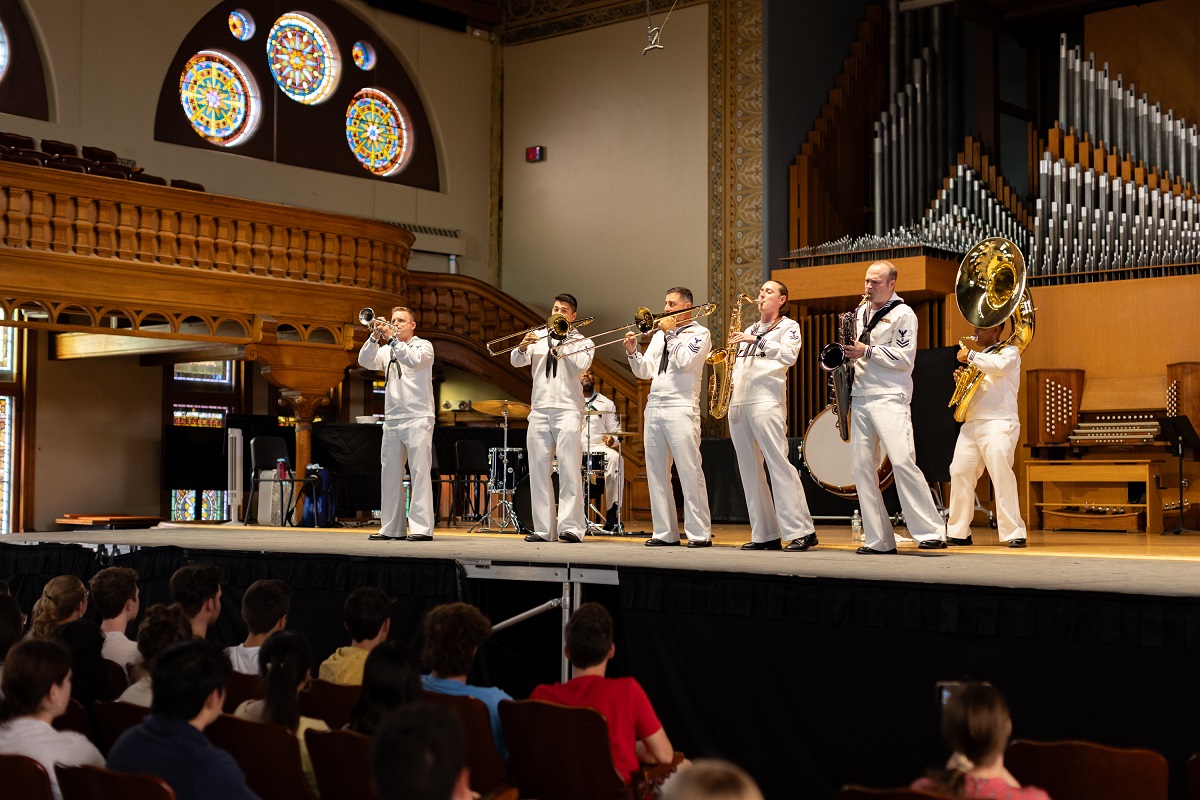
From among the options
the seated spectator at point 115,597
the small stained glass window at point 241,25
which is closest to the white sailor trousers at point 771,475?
the seated spectator at point 115,597

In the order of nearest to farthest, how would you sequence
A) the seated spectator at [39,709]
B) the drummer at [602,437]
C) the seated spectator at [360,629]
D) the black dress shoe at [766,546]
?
the seated spectator at [39,709]
the seated spectator at [360,629]
the black dress shoe at [766,546]
the drummer at [602,437]

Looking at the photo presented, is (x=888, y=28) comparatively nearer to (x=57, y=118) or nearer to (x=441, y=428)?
(x=441, y=428)

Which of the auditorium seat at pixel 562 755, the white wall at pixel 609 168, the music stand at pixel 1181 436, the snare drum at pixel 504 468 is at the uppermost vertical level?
the white wall at pixel 609 168

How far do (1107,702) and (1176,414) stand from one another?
817 cm

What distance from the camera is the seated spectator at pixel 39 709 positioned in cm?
390

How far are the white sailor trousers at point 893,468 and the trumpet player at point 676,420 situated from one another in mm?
1285

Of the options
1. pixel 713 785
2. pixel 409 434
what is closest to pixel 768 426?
pixel 409 434

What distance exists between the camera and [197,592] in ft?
20.2

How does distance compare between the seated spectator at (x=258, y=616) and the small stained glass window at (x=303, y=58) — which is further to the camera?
the small stained glass window at (x=303, y=58)

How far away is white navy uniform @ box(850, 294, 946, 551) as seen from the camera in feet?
26.2

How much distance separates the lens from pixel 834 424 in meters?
11.9

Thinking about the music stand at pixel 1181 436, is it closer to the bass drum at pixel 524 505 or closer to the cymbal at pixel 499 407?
the bass drum at pixel 524 505

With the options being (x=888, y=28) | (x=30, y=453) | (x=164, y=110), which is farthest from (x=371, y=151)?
(x=888, y=28)

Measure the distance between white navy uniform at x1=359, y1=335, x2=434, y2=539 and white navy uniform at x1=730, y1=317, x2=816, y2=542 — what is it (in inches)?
98.7
